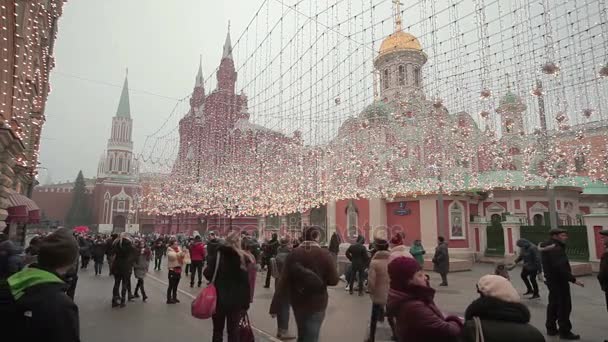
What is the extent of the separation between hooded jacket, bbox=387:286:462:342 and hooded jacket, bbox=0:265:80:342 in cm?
206

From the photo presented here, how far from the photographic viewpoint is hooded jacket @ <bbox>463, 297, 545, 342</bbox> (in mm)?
2188

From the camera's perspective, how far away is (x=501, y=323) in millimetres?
2240

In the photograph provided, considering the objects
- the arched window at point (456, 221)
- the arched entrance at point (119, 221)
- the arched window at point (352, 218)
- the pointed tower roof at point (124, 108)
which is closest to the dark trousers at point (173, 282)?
the arched window at point (456, 221)

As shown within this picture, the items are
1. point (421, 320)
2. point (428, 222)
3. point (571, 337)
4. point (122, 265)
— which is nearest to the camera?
point (421, 320)

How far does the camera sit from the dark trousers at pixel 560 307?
5.79 meters

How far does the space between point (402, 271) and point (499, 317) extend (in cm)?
69

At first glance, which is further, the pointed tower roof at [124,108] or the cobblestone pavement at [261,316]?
the pointed tower roof at [124,108]

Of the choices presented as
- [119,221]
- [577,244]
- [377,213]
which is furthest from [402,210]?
[119,221]

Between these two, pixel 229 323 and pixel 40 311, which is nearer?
pixel 40 311

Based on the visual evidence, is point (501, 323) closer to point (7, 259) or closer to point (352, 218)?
point (7, 259)

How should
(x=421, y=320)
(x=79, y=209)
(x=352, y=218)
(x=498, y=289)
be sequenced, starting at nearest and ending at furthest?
1. (x=498, y=289)
2. (x=421, y=320)
3. (x=352, y=218)
4. (x=79, y=209)

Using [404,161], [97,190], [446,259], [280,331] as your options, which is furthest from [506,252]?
[97,190]

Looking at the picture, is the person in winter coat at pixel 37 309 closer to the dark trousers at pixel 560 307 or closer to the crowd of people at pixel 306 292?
the crowd of people at pixel 306 292

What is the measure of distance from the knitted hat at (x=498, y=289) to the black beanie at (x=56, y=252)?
267 cm
